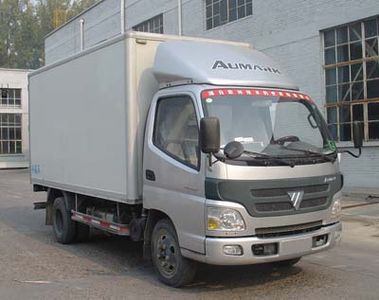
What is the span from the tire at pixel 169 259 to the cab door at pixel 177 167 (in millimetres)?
212

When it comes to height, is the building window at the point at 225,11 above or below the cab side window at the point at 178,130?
above

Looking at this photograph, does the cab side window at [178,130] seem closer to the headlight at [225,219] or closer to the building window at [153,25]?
the headlight at [225,219]

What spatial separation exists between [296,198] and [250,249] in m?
0.81

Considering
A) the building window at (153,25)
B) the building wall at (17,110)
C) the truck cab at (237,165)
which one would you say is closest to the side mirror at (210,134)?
the truck cab at (237,165)

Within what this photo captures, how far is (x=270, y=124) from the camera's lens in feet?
23.4

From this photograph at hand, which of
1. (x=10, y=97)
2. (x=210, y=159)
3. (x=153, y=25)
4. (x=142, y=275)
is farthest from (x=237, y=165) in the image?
(x=10, y=97)

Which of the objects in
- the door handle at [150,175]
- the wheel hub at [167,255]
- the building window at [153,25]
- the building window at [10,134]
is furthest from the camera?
the building window at [10,134]

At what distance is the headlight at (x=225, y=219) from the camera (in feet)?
21.0

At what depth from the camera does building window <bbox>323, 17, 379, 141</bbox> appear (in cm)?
1592

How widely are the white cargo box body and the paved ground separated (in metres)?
1.03

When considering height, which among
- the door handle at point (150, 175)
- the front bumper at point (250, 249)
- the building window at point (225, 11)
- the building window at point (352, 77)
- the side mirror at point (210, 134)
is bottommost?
the front bumper at point (250, 249)

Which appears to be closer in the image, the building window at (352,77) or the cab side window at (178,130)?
the cab side window at (178,130)

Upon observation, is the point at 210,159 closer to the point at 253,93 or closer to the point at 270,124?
the point at 270,124

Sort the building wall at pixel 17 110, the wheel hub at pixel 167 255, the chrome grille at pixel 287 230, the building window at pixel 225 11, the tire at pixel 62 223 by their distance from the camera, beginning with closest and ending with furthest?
the chrome grille at pixel 287 230
the wheel hub at pixel 167 255
the tire at pixel 62 223
the building window at pixel 225 11
the building wall at pixel 17 110
